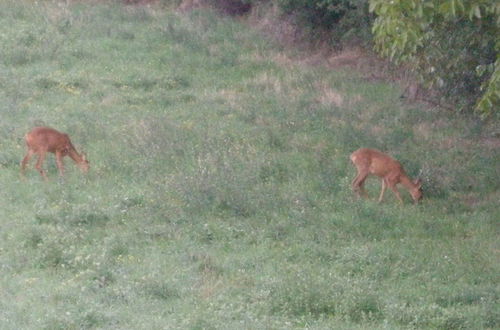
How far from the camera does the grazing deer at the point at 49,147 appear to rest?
16.5 m

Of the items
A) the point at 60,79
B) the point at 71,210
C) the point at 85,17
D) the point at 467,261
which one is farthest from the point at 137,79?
the point at 467,261

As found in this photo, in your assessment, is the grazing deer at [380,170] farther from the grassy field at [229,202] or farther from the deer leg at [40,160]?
the deer leg at [40,160]

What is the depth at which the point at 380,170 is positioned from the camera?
53.3 ft

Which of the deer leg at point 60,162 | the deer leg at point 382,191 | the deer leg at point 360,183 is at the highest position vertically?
the deer leg at point 360,183

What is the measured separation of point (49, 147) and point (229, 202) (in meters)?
3.75

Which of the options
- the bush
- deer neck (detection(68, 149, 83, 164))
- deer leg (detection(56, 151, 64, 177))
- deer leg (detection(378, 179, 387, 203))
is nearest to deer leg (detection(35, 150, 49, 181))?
deer leg (detection(56, 151, 64, 177))

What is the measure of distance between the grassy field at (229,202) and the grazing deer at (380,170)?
8.6 inches

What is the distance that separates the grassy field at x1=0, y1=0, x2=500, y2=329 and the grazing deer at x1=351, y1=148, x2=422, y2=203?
0.72 ft

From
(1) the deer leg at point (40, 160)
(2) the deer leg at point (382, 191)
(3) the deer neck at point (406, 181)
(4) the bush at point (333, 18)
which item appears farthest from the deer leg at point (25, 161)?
(4) the bush at point (333, 18)

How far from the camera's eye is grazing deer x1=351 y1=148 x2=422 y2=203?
53.1 ft

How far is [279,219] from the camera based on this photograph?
14148mm

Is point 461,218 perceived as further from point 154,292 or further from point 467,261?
point 154,292

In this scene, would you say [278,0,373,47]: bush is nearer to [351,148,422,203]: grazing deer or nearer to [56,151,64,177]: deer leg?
[351,148,422,203]: grazing deer

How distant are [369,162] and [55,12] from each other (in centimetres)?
1569
